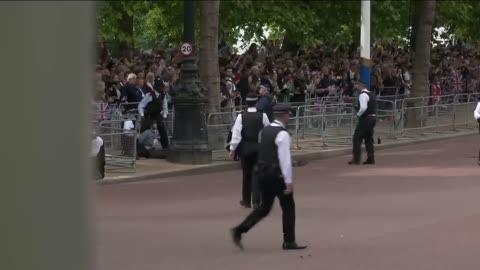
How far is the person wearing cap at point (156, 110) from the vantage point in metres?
19.3

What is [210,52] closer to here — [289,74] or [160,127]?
[160,127]

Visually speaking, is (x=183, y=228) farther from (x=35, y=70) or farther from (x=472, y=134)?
(x=472, y=134)

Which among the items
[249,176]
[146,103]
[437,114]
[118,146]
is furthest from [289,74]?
[249,176]

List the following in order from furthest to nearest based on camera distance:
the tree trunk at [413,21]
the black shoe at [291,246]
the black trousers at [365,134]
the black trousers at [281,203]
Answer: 1. the tree trunk at [413,21]
2. the black trousers at [365,134]
3. the black shoe at [291,246]
4. the black trousers at [281,203]

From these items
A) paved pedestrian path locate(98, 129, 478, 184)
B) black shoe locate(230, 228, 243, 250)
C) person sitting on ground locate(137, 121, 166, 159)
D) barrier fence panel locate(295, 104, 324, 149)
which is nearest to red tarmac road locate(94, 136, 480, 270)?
black shoe locate(230, 228, 243, 250)

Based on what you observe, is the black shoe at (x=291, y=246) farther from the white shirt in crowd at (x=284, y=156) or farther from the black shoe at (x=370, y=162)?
the black shoe at (x=370, y=162)

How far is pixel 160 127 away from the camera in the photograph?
19.6m

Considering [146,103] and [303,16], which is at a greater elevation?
[303,16]

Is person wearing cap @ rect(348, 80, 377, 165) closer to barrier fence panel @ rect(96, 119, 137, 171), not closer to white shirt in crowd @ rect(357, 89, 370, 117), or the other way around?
white shirt in crowd @ rect(357, 89, 370, 117)

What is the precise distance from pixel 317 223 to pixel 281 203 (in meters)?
2.10

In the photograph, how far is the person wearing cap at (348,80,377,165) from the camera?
19.4 meters

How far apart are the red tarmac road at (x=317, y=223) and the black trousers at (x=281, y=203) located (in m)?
0.24

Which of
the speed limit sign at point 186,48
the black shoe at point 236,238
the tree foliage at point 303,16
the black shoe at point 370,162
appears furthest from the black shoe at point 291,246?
the tree foliage at point 303,16

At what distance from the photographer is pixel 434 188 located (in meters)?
15.4
